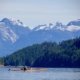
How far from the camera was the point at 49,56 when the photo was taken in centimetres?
11006

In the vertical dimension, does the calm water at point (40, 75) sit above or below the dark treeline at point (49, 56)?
below

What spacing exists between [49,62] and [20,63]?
50.9 feet

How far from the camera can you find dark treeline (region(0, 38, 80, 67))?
104 metres

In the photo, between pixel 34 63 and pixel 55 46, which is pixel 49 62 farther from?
pixel 55 46

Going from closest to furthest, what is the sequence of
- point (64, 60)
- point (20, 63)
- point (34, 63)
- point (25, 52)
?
point (64, 60) → point (34, 63) → point (20, 63) → point (25, 52)

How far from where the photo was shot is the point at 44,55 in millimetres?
113375

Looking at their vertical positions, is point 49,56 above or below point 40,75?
above

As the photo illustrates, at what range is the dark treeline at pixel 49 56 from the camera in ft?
341

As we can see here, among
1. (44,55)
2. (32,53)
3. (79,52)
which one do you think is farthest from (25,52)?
(79,52)

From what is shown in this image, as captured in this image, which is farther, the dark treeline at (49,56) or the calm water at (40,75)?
the dark treeline at (49,56)

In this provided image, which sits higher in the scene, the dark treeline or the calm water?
the dark treeline

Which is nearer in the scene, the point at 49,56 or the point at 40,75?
the point at 40,75

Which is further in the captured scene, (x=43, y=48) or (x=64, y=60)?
(x=43, y=48)

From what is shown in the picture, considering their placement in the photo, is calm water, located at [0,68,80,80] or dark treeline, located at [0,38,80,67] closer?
calm water, located at [0,68,80,80]
